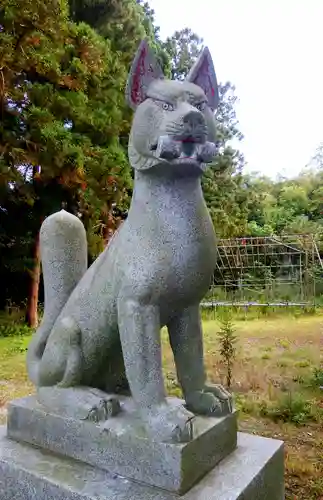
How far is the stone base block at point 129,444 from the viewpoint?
1.33 meters

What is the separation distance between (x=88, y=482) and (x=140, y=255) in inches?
29.0

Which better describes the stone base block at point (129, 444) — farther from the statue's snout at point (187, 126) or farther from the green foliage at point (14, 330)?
the green foliage at point (14, 330)

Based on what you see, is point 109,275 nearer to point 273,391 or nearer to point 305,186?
point 273,391

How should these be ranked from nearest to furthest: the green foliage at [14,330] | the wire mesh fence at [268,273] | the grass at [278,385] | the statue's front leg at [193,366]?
the statue's front leg at [193,366] → the grass at [278,385] → the green foliage at [14,330] → the wire mesh fence at [268,273]

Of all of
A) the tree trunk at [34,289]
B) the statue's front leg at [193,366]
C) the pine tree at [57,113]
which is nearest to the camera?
the statue's front leg at [193,366]

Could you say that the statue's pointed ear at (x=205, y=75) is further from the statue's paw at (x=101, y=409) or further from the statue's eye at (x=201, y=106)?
the statue's paw at (x=101, y=409)

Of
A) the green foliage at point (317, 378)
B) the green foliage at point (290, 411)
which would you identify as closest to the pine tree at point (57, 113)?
the green foliage at point (317, 378)

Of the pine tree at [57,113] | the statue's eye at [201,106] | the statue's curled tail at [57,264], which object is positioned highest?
the pine tree at [57,113]

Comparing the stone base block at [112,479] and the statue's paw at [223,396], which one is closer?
the stone base block at [112,479]

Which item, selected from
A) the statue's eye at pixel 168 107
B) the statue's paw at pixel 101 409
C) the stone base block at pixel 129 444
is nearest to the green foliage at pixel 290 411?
the stone base block at pixel 129 444

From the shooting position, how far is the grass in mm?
2717

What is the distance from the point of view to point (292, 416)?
349 centimetres

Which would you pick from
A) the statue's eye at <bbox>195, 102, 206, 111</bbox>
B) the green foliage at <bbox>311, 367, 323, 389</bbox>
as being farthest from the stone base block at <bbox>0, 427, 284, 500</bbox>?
the green foliage at <bbox>311, 367, 323, 389</bbox>

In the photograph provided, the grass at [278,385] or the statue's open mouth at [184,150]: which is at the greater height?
the statue's open mouth at [184,150]
